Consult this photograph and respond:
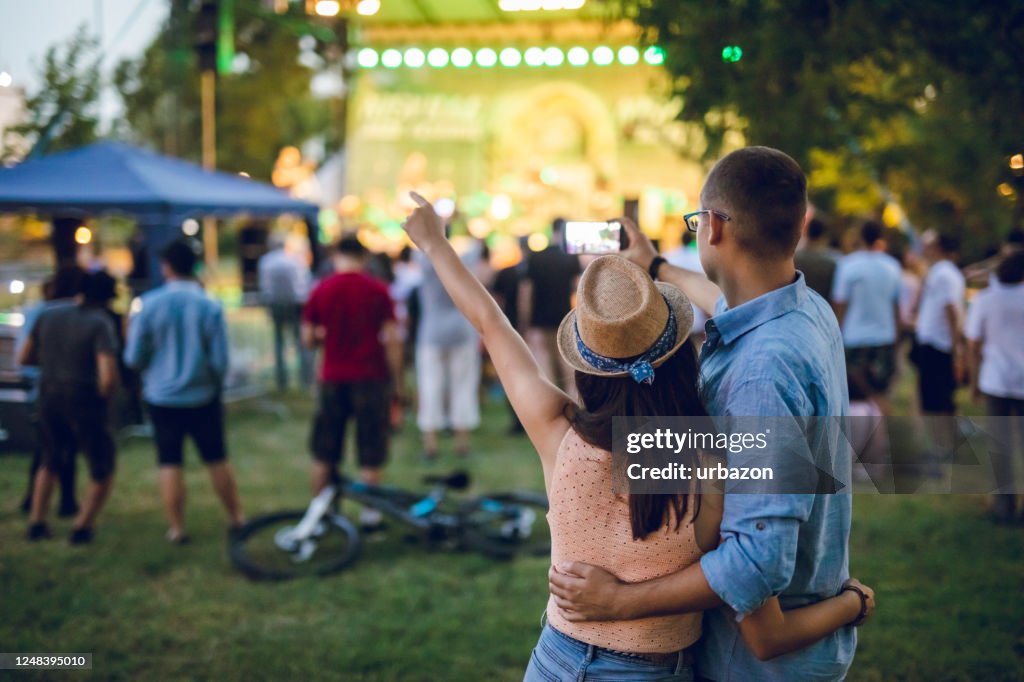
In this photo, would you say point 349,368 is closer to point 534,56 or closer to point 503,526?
point 503,526

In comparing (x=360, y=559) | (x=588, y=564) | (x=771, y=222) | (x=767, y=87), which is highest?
(x=767, y=87)

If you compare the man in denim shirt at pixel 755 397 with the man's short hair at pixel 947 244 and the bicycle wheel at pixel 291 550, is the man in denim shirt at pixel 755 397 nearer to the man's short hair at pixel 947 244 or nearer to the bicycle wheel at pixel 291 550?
the bicycle wheel at pixel 291 550

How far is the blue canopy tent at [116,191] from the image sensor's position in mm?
7906

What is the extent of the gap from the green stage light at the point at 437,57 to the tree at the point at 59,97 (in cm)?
1152

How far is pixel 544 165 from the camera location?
1977 cm

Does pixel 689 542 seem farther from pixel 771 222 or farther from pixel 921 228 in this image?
pixel 921 228

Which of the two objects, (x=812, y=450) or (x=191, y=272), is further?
(x=191, y=272)

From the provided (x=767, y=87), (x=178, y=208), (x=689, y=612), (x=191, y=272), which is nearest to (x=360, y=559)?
(x=191, y=272)

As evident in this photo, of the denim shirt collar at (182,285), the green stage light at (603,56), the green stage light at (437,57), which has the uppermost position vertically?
the green stage light at (437,57)

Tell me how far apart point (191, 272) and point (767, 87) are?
3969 mm

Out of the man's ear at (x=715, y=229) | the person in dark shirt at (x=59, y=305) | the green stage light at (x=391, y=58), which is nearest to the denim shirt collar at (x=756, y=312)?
the man's ear at (x=715, y=229)

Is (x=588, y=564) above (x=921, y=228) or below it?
below

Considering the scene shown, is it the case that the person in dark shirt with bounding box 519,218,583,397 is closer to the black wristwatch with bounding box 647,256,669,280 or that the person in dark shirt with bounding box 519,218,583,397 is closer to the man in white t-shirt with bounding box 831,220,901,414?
the man in white t-shirt with bounding box 831,220,901,414

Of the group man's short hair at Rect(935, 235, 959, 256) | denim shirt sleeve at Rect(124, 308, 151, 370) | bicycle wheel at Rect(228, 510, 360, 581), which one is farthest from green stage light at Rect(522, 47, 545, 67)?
bicycle wheel at Rect(228, 510, 360, 581)
